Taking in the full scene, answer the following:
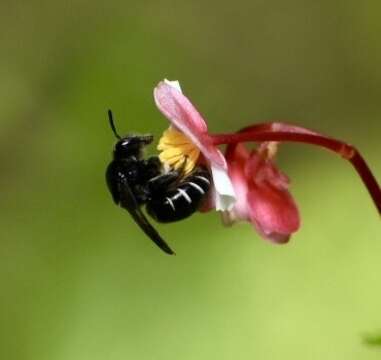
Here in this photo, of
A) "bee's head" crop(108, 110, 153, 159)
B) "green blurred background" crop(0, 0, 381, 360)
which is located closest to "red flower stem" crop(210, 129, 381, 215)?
"bee's head" crop(108, 110, 153, 159)

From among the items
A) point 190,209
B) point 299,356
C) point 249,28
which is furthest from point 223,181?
point 249,28

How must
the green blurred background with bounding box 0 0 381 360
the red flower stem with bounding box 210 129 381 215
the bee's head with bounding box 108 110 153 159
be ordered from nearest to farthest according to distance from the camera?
the red flower stem with bounding box 210 129 381 215 < the bee's head with bounding box 108 110 153 159 < the green blurred background with bounding box 0 0 381 360

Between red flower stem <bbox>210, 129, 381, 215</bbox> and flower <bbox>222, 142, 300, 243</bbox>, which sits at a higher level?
red flower stem <bbox>210, 129, 381, 215</bbox>

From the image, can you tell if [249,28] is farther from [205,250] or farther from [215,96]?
[205,250]

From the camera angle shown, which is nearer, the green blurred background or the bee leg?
the bee leg

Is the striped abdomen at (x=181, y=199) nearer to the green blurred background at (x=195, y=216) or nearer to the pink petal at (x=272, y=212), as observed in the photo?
the pink petal at (x=272, y=212)

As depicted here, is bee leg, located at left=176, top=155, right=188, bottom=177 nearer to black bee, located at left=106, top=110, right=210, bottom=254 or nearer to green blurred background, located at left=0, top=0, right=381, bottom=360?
black bee, located at left=106, top=110, right=210, bottom=254
